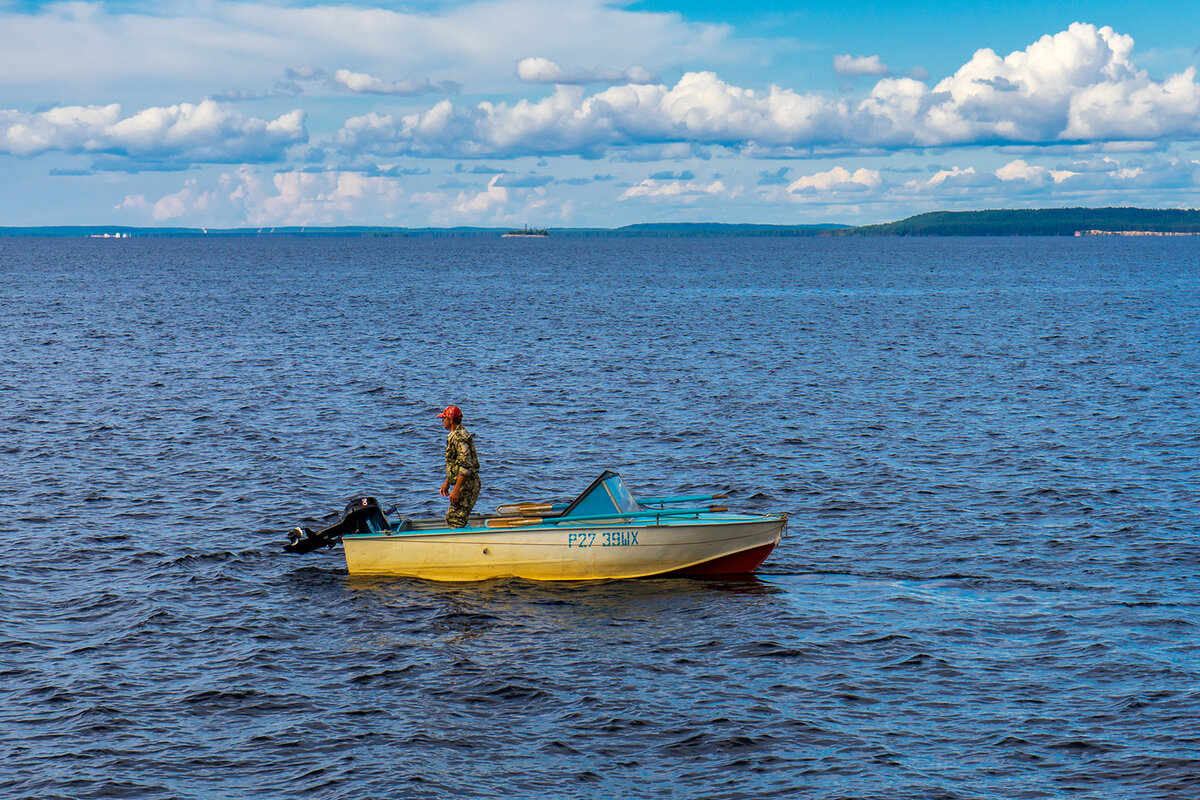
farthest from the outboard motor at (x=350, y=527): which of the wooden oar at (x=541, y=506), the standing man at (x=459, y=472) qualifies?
the wooden oar at (x=541, y=506)

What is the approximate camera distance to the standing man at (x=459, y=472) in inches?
845

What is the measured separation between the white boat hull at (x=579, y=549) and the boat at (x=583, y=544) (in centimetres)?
2

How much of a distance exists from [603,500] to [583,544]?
1004 millimetres

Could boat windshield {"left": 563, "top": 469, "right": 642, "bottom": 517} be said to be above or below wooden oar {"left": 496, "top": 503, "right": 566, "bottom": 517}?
above

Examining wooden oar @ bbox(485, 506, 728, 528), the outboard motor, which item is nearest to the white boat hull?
wooden oar @ bbox(485, 506, 728, 528)

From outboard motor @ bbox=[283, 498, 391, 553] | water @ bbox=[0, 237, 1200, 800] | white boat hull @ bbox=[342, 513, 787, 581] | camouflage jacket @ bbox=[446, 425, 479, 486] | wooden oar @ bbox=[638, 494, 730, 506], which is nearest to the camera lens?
water @ bbox=[0, 237, 1200, 800]

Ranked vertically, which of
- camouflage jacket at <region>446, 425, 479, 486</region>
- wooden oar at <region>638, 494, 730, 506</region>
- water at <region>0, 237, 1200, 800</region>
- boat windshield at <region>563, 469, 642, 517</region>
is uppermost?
camouflage jacket at <region>446, 425, 479, 486</region>

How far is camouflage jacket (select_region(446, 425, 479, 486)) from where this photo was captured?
21.5 meters

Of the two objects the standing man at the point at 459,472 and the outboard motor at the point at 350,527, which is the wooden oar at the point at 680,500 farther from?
the outboard motor at the point at 350,527

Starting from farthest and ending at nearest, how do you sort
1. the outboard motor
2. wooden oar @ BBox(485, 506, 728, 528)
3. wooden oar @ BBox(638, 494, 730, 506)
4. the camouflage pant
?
wooden oar @ BBox(638, 494, 730, 506)
the outboard motor
the camouflage pant
wooden oar @ BBox(485, 506, 728, 528)

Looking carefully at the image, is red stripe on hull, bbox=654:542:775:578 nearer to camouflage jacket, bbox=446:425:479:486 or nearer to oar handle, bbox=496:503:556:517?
oar handle, bbox=496:503:556:517

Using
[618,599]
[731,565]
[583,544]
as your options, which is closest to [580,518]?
[583,544]

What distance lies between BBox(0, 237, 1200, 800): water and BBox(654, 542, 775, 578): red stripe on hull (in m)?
0.39

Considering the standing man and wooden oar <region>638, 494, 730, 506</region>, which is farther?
wooden oar <region>638, 494, 730, 506</region>
